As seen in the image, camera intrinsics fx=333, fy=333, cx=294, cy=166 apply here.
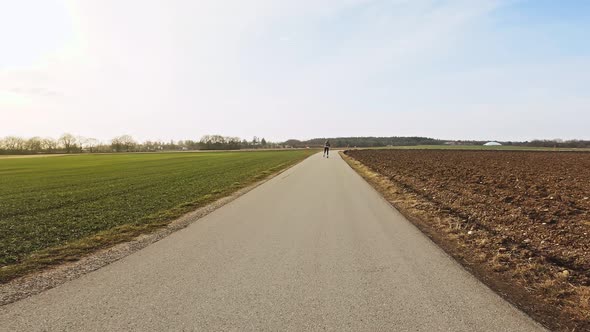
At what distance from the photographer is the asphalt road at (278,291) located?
11.5 ft

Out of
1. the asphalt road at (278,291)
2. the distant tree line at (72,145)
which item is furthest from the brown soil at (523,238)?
the distant tree line at (72,145)

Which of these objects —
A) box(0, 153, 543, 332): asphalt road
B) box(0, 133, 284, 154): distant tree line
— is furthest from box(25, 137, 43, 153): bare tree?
box(0, 153, 543, 332): asphalt road

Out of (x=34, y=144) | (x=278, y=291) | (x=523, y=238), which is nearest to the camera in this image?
(x=278, y=291)

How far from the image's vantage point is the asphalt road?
352 centimetres

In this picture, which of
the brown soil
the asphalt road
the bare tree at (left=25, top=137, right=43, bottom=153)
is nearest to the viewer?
the asphalt road

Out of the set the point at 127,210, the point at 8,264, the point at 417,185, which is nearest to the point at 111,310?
the point at 8,264

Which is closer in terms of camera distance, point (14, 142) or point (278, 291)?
point (278, 291)

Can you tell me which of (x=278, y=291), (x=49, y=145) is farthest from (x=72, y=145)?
(x=278, y=291)

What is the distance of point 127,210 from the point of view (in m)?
11.0

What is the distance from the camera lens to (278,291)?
429cm

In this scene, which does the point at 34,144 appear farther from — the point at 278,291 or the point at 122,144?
the point at 278,291

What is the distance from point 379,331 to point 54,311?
3615 millimetres

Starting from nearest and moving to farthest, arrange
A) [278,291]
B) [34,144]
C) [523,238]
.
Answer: [278,291]
[523,238]
[34,144]

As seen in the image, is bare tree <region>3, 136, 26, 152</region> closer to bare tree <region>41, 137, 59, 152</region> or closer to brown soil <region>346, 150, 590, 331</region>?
bare tree <region>41, 137, 59, 152</region>
